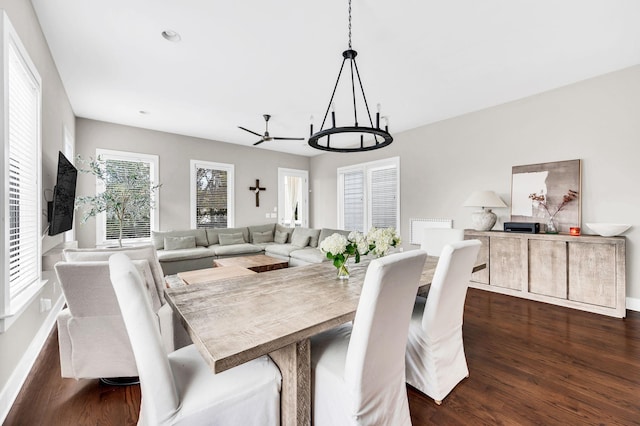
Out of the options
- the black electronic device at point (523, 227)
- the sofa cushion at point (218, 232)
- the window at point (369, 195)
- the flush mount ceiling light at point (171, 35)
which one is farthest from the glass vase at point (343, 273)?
the sofa cushion at point (218, 232)

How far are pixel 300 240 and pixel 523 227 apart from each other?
382cm

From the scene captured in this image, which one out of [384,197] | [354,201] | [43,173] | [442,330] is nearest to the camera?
[442,330]

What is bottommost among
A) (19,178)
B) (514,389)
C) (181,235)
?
(514,389)

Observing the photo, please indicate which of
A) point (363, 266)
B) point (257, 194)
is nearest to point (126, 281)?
point (363, 266)

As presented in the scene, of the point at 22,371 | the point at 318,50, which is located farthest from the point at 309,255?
the point at 22,371

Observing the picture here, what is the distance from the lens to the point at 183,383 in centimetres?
118

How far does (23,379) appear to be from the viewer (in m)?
1.99

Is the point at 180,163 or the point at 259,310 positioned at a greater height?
the point at 180,163

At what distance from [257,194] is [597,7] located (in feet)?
19.9

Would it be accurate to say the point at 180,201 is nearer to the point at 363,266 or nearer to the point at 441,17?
the point at 363,266

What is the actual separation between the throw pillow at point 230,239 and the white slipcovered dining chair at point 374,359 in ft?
15.5

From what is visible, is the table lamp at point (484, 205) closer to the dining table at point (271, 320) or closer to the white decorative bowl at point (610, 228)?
the white decorative bowl at point (610, 228)

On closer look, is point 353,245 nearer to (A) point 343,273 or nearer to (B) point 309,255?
(A) point 343,273

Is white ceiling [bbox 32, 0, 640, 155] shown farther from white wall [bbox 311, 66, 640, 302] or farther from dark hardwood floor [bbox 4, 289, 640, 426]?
dark hardwood floor [bbox 4, 289, 640, 426]
